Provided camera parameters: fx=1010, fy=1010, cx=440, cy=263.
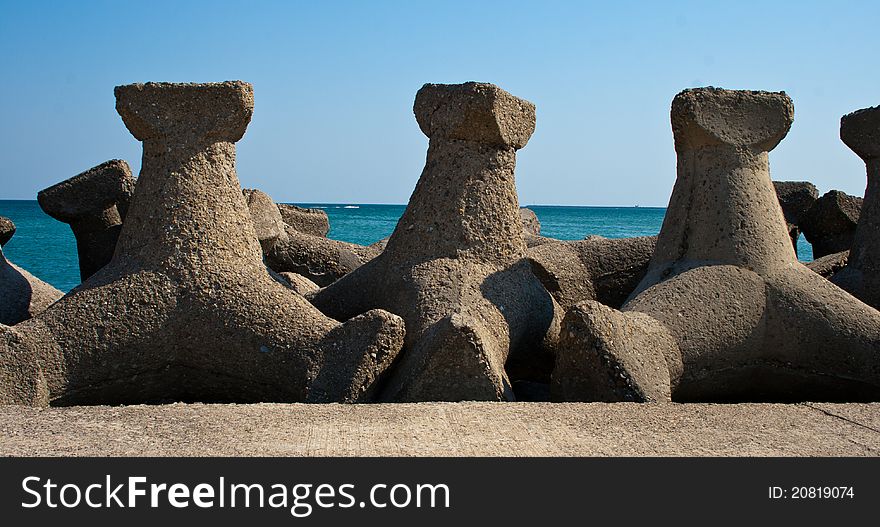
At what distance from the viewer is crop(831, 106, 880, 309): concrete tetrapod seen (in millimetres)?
5719

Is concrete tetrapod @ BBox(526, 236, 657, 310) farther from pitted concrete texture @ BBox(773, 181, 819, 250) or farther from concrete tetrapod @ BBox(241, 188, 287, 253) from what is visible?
pitted concrete texture @ BBox(773, 181, 819, 250)

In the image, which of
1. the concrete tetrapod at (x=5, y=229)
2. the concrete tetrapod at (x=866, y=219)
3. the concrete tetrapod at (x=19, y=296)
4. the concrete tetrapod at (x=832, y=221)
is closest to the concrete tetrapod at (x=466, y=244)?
the concrete tetrapod at (x=19, y=296)

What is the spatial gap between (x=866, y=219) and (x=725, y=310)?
176cm

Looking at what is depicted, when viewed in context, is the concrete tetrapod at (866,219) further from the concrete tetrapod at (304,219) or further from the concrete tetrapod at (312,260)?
the concrete tetrapod at (304,219)

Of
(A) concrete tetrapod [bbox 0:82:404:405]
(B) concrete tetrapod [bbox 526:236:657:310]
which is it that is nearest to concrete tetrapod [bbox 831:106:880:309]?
(B) concrete tetrapod [bbox 526:236:657:310]

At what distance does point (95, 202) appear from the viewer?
18.0 ft

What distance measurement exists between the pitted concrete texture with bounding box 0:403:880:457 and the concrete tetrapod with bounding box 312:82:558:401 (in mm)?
936

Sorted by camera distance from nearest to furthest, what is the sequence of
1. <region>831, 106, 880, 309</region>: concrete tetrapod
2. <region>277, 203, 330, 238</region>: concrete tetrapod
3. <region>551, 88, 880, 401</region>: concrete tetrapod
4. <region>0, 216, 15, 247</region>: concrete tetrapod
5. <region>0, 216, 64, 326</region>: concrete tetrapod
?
<region>551, 88, 880, 401</region>: concrete tetrapod
<region>0, 216, 64, 326</region>: concrete tetrapod
<region>831, 106, 880, 309</region>: concrete tetrapod
<region>0, 216, 15, 247</region>: concrete tetrapod
<region>277, 203, 330, 238</region>: concrete tetrapod

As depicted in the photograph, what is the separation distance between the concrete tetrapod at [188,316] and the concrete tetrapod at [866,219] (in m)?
2.94

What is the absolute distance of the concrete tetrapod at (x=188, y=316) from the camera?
4.23 metres

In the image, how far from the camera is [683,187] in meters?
5.21

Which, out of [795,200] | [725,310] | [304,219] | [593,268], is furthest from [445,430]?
[795,200]

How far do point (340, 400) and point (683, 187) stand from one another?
221 cm

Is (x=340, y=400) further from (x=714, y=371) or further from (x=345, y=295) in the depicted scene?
(x=714, y=371)
